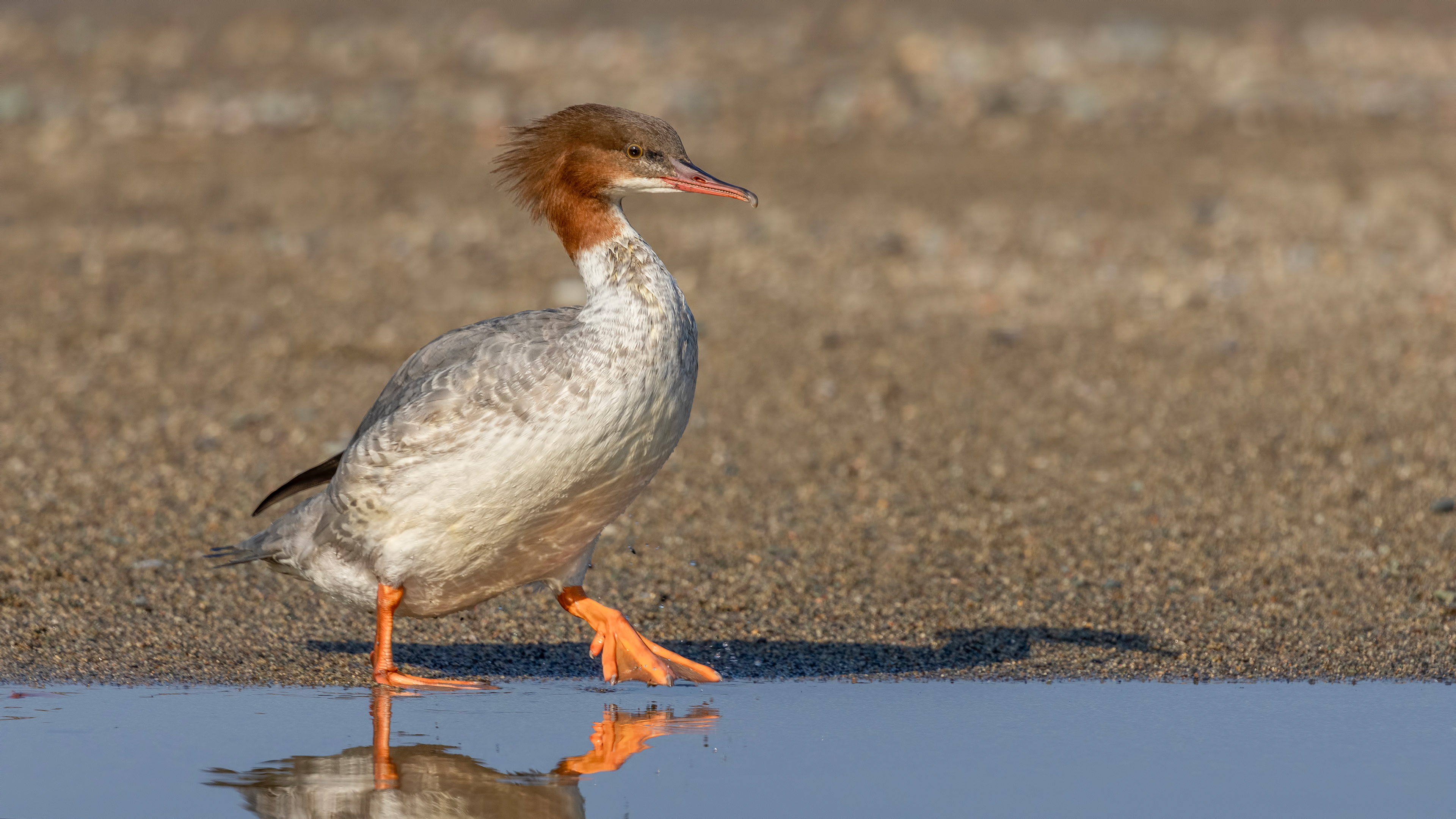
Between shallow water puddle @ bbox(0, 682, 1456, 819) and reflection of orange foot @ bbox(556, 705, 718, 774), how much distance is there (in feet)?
0.03

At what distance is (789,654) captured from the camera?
639cm

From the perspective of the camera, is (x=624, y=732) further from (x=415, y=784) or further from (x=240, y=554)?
(x=240, y=554)

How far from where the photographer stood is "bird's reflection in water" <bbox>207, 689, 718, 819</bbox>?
469cm

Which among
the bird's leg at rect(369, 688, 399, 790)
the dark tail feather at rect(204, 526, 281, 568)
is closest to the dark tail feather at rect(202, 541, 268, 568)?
the dark tail feather at rect(204, 526, 281, 568)

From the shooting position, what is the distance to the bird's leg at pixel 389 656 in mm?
5886

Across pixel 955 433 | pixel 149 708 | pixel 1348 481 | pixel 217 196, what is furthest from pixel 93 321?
pixel 1348 481

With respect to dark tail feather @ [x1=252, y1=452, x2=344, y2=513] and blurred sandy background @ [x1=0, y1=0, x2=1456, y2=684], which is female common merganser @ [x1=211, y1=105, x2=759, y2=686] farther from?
blurred sandy background @ [x1=0, y1=0, x2=1456, y2=684]

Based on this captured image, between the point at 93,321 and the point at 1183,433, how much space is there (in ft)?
22.5

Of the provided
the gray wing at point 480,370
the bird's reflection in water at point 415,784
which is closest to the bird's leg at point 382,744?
the bird's reflection in water at point 415,784

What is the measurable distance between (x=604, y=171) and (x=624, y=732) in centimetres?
188

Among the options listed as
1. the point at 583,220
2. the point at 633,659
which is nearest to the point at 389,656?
the point at 633,659

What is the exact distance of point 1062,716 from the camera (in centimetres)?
554

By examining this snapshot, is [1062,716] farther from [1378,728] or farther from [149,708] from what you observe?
[149,708]

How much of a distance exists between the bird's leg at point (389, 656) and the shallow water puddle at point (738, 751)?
59 mm
